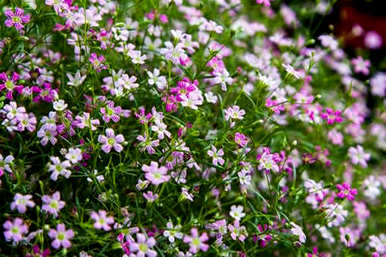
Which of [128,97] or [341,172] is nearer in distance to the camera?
[128,97]

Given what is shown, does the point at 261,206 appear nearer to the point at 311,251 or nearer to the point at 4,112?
the point at 311,251

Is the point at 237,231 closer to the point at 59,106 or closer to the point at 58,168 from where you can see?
the point at 58,168

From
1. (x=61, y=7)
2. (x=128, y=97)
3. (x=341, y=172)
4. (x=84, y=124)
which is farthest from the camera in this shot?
(x=341, y=172)

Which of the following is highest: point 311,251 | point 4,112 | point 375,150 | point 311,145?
point 4,112

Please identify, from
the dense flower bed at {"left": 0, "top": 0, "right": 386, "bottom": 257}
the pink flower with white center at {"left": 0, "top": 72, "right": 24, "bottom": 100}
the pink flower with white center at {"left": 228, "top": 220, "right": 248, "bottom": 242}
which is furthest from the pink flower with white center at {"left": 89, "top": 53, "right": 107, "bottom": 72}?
the pink flower with white center at {"left": 228, "top": 220, "right": 248, "bottom": 242}

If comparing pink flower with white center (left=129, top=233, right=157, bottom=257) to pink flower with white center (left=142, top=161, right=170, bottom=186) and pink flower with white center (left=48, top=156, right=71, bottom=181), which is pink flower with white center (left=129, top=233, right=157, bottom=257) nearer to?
pink flower with white center (left=142, top=161, right=170, bottom=186)

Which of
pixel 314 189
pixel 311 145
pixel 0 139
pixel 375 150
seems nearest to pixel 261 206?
pixel 314 189

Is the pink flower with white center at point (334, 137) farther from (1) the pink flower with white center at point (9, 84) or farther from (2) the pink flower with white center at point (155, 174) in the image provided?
(1) the pink flower with white center at point (9, 84)

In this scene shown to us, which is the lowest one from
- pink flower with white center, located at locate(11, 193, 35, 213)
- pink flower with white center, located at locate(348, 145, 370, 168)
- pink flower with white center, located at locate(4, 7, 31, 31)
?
pink flower with white center, located at locate(348, 145, 370, 168)
